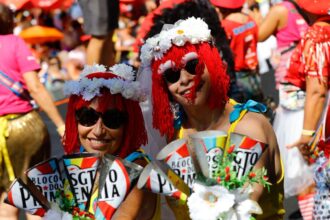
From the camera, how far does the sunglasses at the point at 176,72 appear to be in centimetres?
414

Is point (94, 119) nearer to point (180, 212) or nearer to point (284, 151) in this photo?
point (180, 212)

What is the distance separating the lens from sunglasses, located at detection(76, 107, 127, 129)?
13.4ft

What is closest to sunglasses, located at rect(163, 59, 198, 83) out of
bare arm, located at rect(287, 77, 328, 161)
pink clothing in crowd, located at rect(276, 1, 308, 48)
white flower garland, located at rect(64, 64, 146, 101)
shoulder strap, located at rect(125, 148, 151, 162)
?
white flower garland, located at rect(64, 64, 146, 101)

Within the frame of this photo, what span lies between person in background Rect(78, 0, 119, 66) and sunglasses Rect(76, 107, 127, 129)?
1.93m

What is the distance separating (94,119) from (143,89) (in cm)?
31

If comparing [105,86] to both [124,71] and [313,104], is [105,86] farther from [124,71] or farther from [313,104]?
[313,104]

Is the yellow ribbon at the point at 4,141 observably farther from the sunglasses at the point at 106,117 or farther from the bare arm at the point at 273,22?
the sunglasses at the point at 106,117

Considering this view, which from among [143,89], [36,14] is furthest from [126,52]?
[143,89]

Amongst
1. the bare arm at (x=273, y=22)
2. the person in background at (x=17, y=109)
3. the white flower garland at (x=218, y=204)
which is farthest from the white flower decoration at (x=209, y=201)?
the bare arm at (x=273, y=22)

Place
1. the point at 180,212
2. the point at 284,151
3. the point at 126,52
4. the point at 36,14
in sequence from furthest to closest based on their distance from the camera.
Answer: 1. the point at 36,14
2. the point at 126,52
3. the point at 284,151
4. the point at 180,212

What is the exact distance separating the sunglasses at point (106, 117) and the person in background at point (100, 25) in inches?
76.1

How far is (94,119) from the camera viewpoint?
13.5 feet

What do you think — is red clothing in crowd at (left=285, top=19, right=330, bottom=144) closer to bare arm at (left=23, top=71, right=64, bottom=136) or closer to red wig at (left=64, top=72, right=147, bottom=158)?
bare arm at (left=23, top=71, right=64, bottom=136)

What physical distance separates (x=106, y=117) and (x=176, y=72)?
0.34 metres
